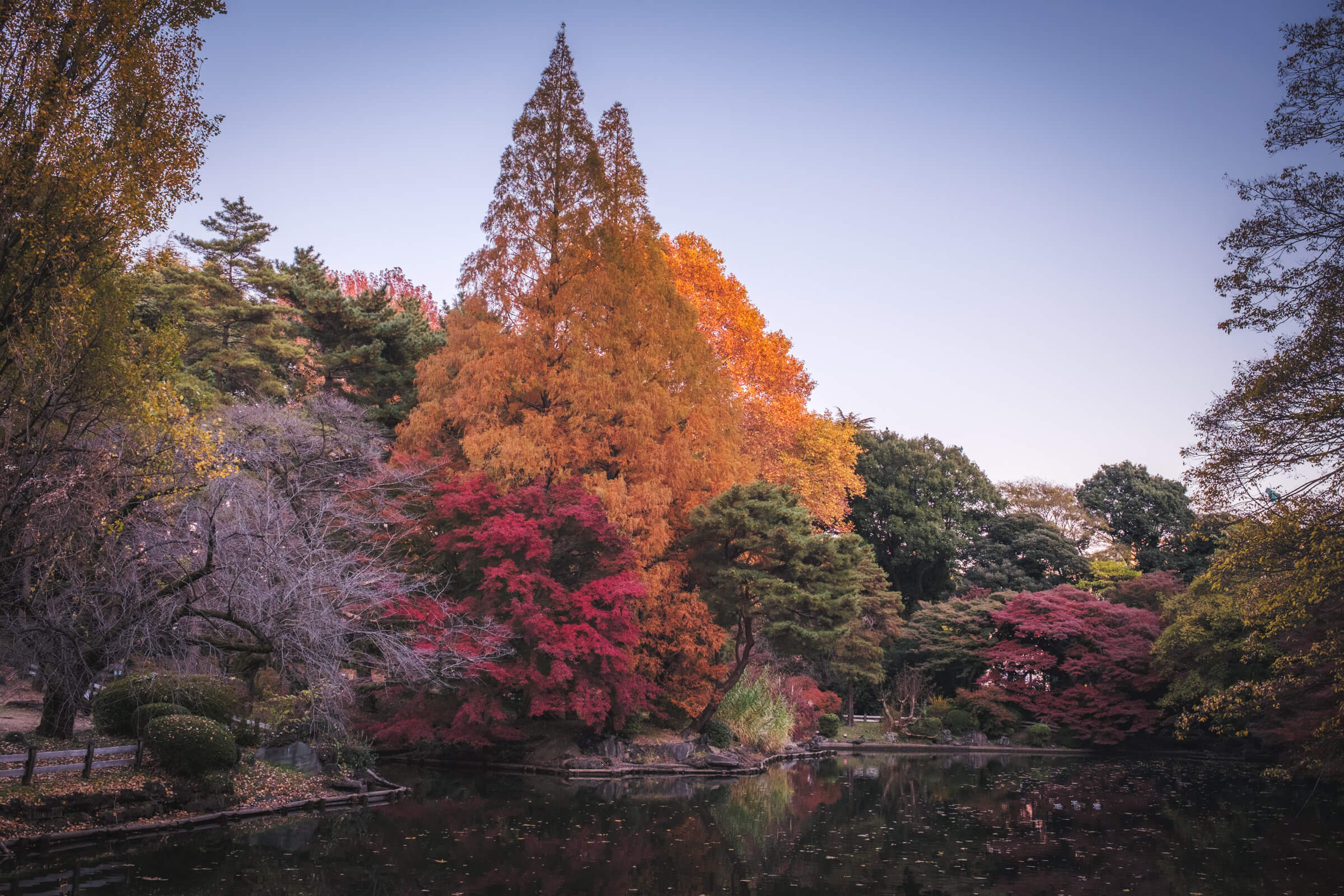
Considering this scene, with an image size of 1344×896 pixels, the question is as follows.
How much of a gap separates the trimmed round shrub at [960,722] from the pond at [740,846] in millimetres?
10553

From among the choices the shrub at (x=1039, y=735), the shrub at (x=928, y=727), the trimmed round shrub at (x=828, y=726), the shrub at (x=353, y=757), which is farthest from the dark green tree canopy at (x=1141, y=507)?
the shrub at (x=353, y=757)

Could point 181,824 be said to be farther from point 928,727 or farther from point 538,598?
point 928,727

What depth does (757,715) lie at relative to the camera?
21891 mm

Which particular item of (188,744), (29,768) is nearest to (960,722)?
(188,744)

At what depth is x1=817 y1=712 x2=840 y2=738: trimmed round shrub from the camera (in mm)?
27188

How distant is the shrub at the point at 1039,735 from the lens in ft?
91.7

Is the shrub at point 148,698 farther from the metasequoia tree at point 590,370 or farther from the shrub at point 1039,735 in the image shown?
the shrub at point 1039,735

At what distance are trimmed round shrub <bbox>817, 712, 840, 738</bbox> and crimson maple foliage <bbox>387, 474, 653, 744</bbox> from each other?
10466 millimetres

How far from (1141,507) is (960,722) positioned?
16.2 m

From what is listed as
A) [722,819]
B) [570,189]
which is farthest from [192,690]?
[570,189]

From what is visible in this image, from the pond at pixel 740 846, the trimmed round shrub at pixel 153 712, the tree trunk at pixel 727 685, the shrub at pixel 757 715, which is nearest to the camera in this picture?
the pond at pixel 740 846

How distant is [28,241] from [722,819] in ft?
37.5

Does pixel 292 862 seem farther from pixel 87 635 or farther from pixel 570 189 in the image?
pixel 570 189

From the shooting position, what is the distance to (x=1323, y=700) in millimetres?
17094
